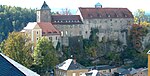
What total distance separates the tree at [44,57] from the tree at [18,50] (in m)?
1.11

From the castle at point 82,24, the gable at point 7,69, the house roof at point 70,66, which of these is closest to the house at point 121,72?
the house roof at point 70,66

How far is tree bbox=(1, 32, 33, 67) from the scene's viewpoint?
47.6 metres

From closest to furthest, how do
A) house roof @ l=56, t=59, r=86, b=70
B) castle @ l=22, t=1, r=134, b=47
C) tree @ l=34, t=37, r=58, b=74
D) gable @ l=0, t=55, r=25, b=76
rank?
→ gable @ l=0, t=55, r=25, b=76 → house roof @ l=56, t=59, r=86, b=70 → tree @ l=34, t=37, r=58, b=74 → castle @ l=22, t=1, r=134, b=47

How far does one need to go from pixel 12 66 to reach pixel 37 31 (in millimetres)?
48138

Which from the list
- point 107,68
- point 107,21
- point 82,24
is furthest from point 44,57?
point 107,21

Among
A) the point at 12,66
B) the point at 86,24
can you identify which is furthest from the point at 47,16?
the point at 12,66

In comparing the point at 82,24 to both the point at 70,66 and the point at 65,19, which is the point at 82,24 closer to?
the point at 65,19

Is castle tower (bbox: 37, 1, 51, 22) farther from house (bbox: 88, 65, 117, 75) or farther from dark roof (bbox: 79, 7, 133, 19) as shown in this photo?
house (bbox: 88, 65, 117, 75)

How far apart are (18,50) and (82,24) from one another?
53.5ft

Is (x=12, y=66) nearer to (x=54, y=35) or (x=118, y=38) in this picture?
(x=54, y=35)

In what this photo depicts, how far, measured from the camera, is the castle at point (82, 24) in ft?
188

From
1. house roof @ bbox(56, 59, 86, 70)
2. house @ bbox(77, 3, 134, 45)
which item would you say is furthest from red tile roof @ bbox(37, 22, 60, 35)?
house roof @ bbox(56, 59, 86, 70)

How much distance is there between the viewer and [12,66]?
8711 millimetres

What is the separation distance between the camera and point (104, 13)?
6594cm
